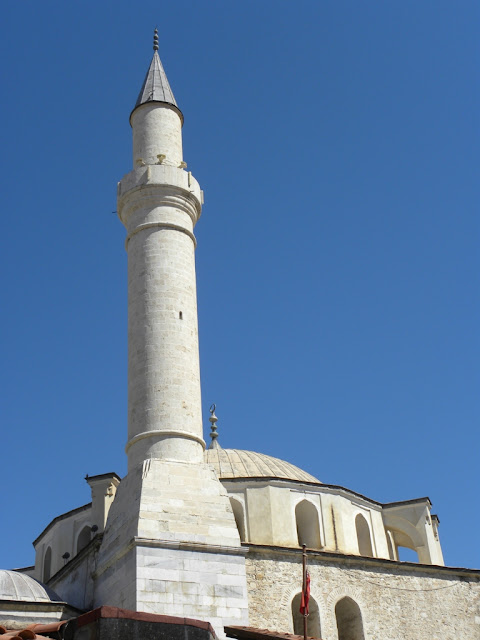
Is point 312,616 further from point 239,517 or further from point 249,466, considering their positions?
point 249,466

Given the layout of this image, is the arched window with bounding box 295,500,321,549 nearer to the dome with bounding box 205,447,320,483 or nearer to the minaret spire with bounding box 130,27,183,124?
the dome with bounding box 205,447,320,483

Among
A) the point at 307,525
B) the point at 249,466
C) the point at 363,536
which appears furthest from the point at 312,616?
the point at 249,466

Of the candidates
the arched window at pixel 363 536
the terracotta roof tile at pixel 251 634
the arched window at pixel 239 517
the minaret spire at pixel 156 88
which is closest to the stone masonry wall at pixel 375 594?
the arched window at pixel 239 517

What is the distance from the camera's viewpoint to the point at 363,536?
15828 mm

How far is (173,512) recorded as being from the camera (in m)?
10.7

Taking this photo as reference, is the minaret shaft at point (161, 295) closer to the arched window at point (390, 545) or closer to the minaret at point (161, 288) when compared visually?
the minaret at point (161, 288)

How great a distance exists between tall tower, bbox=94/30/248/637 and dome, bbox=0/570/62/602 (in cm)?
68

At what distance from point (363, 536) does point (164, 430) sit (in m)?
5.94

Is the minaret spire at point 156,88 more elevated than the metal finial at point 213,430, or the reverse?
the minaret spire at point 156,88

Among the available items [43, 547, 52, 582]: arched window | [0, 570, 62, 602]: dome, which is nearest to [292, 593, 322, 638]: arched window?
[0, 570, 62, 602]: dome

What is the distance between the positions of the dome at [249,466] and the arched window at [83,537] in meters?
2.49

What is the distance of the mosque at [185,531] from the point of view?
10.2 m

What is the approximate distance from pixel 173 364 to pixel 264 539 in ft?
12.6

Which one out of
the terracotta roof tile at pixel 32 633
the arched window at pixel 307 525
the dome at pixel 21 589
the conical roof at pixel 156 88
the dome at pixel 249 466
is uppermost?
the conical roof at pixel 156 88
